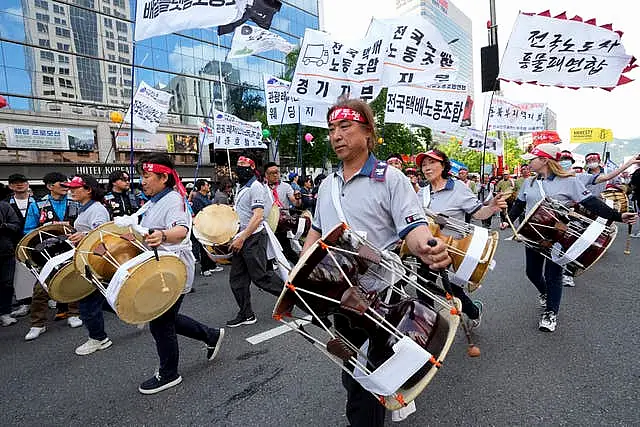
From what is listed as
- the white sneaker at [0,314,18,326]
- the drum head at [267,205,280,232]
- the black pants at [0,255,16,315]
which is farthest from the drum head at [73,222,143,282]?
the white sneaker at [0,314,18,326]

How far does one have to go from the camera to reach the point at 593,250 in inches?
134

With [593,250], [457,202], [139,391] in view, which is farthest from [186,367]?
[593,250]

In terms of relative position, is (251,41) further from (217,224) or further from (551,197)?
(551,197)

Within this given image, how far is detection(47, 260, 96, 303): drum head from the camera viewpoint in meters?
3.40

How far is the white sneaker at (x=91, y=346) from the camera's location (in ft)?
12.3

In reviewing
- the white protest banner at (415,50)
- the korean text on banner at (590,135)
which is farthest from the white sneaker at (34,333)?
the korean text on banner at (590,135)

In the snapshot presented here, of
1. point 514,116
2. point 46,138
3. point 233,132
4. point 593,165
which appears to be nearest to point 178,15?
point 233,132

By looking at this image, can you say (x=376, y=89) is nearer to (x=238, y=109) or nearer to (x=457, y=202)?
(x=457, y=202)

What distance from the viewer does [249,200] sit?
14.5ft

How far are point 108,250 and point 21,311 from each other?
357 cm

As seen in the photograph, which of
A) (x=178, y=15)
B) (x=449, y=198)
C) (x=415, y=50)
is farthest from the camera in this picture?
(x=415, y=50)

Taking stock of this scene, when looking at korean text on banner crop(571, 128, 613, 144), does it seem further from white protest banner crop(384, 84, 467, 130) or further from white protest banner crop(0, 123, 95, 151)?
white protest banner crop(0, 123, 95, 151)

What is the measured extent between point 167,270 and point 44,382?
5.84 feet

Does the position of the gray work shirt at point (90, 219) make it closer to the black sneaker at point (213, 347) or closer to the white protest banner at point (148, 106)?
the black sneaker at point (213, 347)
